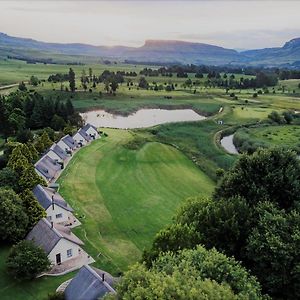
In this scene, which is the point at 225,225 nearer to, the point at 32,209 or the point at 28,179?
the point at 32,209

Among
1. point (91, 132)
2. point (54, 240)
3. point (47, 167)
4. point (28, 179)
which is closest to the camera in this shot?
point (54, 240)

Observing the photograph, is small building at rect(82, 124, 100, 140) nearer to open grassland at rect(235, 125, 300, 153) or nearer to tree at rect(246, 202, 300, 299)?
open grassland at rect(235, 125, 300, 153)

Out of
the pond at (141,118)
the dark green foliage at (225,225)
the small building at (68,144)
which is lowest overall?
the pond at (141,118)

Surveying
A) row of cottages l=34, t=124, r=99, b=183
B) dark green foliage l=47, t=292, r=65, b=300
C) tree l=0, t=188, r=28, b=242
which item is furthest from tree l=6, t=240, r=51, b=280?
row of cottages l=34, t=124, r=99, b=183

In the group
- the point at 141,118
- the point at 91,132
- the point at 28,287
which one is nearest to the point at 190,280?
the point at 28,287

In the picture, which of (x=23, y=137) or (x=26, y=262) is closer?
(x=26, y=262)

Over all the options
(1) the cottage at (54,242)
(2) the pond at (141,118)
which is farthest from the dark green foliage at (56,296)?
(2) the pond at (141,118)

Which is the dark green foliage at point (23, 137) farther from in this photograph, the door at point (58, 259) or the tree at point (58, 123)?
the door at point (58, 259)
